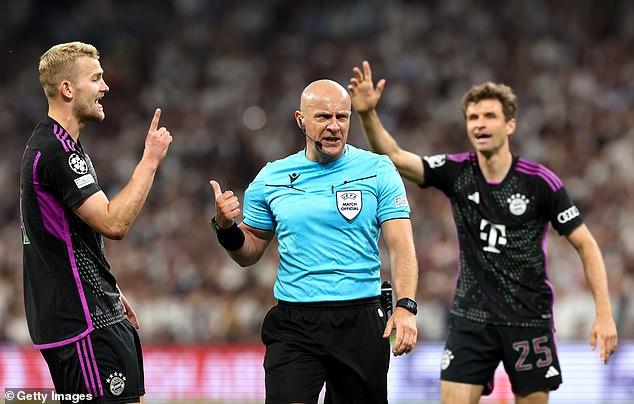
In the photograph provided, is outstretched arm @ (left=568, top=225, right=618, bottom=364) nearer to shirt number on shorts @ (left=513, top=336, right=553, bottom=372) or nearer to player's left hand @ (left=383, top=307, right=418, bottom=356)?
shirt number on shorts @ (left=513, top=336, right=553, bottom=372)

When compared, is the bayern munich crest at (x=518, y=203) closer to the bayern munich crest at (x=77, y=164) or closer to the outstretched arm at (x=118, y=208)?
the outstretched arm at (x=118, y=208)

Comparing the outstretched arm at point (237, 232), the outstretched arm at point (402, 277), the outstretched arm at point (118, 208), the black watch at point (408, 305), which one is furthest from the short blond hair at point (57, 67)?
the black watch at point (408, 305)

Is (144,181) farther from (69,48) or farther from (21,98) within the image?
(21,98)

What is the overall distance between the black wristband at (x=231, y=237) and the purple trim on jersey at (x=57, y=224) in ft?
3.05

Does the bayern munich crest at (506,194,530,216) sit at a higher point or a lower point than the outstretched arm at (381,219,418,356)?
higher

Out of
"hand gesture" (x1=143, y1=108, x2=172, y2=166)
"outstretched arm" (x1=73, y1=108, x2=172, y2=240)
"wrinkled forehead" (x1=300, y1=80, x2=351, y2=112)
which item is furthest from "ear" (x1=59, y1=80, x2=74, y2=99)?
"wrinkled forehead" (x1=300, y1=80, x2=351, y2=112)

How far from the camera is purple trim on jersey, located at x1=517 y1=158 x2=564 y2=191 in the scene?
7.42 metres

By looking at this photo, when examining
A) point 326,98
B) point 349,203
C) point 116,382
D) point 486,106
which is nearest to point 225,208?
point 349,203

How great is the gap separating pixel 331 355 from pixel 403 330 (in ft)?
1.82

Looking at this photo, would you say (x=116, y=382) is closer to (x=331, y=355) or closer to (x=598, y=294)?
(x=331, y=355)

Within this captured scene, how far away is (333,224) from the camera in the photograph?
6.02 metres

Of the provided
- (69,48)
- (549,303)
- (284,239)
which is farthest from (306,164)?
(549,303)

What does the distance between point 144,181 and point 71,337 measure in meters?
0.91

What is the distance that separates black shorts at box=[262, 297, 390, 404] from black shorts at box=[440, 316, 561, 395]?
1.38m
